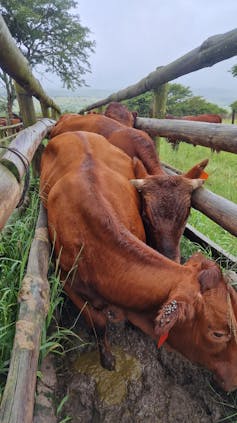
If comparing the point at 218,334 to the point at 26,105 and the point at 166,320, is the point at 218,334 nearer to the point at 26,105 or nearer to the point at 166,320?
the point at 166,320

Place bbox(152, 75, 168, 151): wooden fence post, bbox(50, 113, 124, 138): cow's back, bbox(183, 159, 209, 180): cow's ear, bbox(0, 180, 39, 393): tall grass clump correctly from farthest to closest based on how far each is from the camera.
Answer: bbox(152, 75, 168, 151): wooden fence post, bbox(50, 113, 124, 138): cow's back, bbox(183, 159, 209, 180): cow's ear, bbox(0, 180, 39, 393): tall grass clump

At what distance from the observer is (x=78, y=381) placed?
193cm

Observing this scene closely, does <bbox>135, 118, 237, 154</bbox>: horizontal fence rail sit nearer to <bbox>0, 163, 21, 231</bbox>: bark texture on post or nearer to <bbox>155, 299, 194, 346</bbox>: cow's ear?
<bbox>155, 299, 194, 346</bbox>: cow's ear

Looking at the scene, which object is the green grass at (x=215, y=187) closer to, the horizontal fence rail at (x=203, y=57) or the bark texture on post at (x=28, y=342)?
the horizontal fence rail at (x=203, y=57)

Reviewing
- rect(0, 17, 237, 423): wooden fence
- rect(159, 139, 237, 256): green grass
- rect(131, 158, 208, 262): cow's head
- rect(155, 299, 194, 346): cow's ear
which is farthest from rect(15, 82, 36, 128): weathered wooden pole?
rect(155, 299, 194, 346): cow's ear

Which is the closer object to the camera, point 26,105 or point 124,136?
point 124,136

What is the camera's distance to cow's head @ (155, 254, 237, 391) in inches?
64.7

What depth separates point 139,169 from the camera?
9.55 feet

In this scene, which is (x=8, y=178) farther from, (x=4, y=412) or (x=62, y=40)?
(x=62, y=40)

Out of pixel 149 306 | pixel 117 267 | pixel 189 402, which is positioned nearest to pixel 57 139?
pixel 117 267

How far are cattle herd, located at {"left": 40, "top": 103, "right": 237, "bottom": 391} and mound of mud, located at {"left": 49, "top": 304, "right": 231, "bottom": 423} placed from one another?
12 centimetres

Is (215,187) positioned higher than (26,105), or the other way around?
(26,105)

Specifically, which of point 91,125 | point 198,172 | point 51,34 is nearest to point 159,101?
point 91,125

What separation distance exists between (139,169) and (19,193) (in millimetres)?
1485
